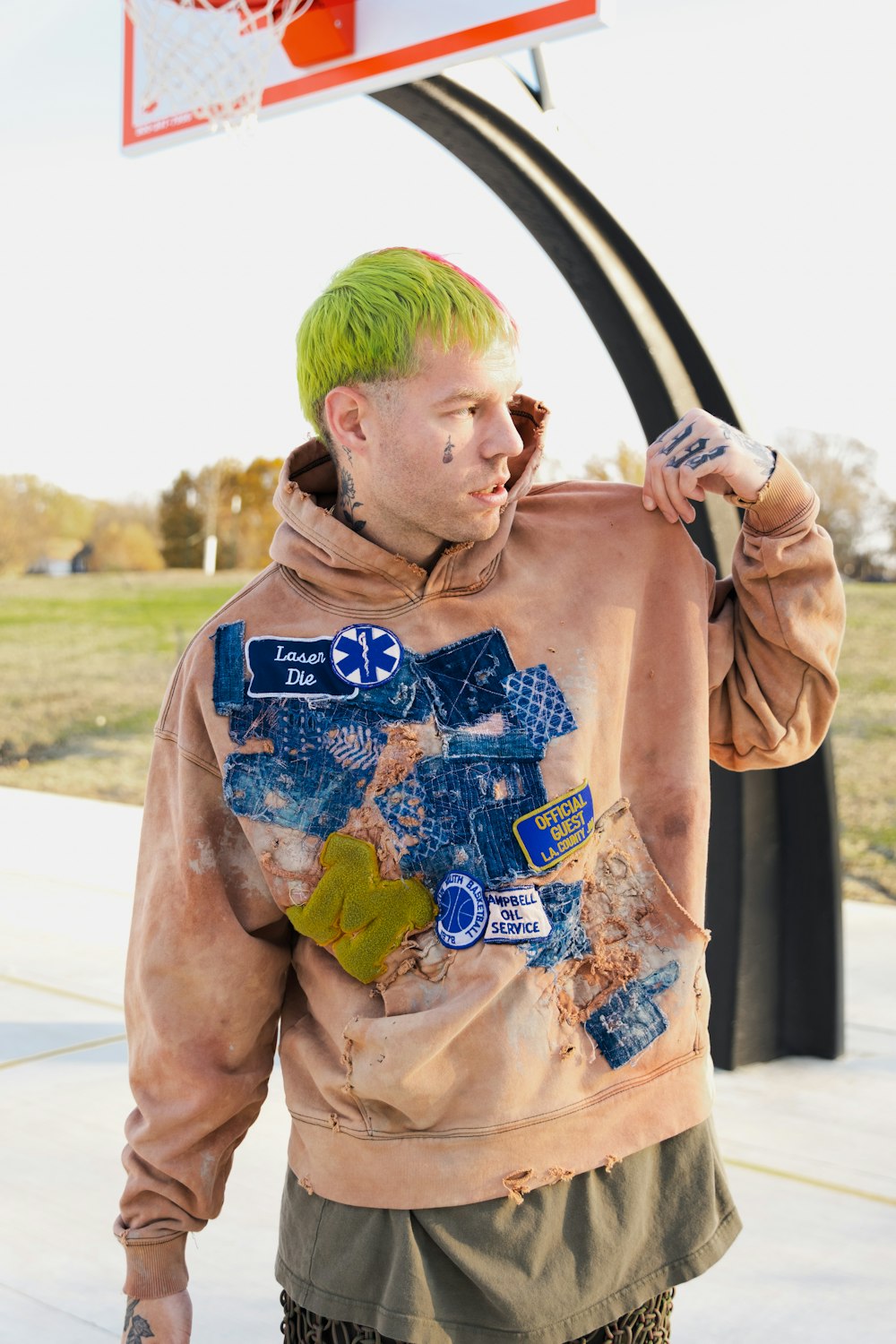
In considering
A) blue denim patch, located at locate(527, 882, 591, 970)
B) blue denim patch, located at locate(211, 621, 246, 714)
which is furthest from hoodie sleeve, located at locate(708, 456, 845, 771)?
blue denim patch, located at locate(211, 621, 246, 714)

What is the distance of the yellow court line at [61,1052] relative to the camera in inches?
180

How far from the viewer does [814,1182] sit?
3551 mm

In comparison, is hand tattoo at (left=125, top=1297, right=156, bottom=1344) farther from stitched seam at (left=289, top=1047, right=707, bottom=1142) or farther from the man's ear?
the man's ear

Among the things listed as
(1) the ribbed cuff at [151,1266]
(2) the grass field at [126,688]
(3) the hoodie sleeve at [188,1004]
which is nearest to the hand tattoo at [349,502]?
(3) the hoodie sleeve at [188,1004]

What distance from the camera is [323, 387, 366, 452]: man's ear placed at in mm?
1646

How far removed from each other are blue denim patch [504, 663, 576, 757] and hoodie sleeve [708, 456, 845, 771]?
0.93 ft

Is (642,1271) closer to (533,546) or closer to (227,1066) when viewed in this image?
(227,1066)

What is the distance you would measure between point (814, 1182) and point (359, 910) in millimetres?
2519

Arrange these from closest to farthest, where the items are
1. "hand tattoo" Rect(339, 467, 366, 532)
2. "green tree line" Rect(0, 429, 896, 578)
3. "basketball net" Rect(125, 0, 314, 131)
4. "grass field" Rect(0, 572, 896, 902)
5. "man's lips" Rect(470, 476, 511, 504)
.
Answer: "man's lips" Rect(470, 476, 511, 504) < "hand tattoo" Rect(339, 467, 366, 532) < "basketball net" Rect(125, 0, 314, 131) < "grass field" Rect(0, 572, 896, 902) < "green tree line" Rect(0, 429, 896, 578)

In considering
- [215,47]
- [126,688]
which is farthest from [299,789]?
[126,688]

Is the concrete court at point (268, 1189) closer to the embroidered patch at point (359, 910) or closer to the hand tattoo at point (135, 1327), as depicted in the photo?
the hand tattoo at point (135, 1327)

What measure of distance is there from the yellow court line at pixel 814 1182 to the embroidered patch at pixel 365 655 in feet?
8.38

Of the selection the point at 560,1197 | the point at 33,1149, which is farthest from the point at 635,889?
the point at 33,1149

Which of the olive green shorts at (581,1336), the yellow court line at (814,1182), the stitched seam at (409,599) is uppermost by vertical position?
the stitched seam at (409,599)
